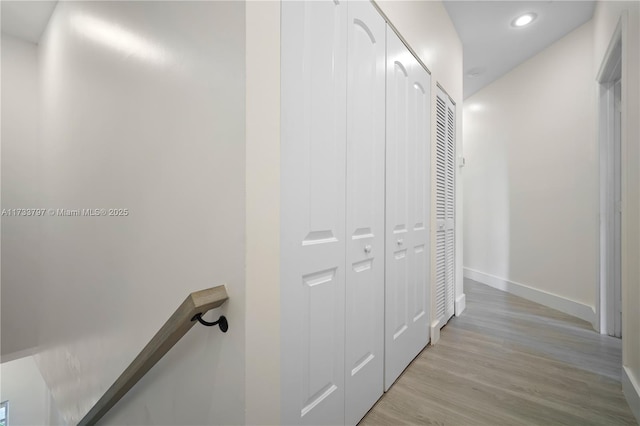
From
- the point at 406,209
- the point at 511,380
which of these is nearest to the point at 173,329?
the point at 406,209

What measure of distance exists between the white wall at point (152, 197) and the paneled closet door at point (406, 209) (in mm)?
1037

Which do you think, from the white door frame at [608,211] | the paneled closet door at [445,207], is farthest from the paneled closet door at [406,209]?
the white door frame at [608,211]

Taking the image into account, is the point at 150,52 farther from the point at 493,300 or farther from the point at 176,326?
the point at 493,300

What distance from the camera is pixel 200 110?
0.98m

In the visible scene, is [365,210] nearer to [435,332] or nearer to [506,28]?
[435,332]

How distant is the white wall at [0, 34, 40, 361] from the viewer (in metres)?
3.00

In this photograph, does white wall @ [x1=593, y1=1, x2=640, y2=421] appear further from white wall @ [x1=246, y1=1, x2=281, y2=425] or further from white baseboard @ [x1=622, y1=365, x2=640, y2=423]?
white wall @ [x1=246, y1=1, x2=281, y2=425]

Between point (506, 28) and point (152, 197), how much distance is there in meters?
3.75

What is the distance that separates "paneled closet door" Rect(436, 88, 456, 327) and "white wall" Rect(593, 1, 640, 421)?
114cm

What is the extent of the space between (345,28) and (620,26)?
206cm

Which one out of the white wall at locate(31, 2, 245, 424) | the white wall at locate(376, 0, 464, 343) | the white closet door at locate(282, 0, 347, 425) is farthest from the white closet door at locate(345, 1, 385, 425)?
the white wall at locate(31, 2, 245, 424)

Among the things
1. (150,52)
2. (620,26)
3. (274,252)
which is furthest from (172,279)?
(620,26)

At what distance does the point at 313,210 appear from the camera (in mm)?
1115

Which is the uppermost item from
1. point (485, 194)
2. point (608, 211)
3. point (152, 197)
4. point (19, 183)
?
point (19, 183)
